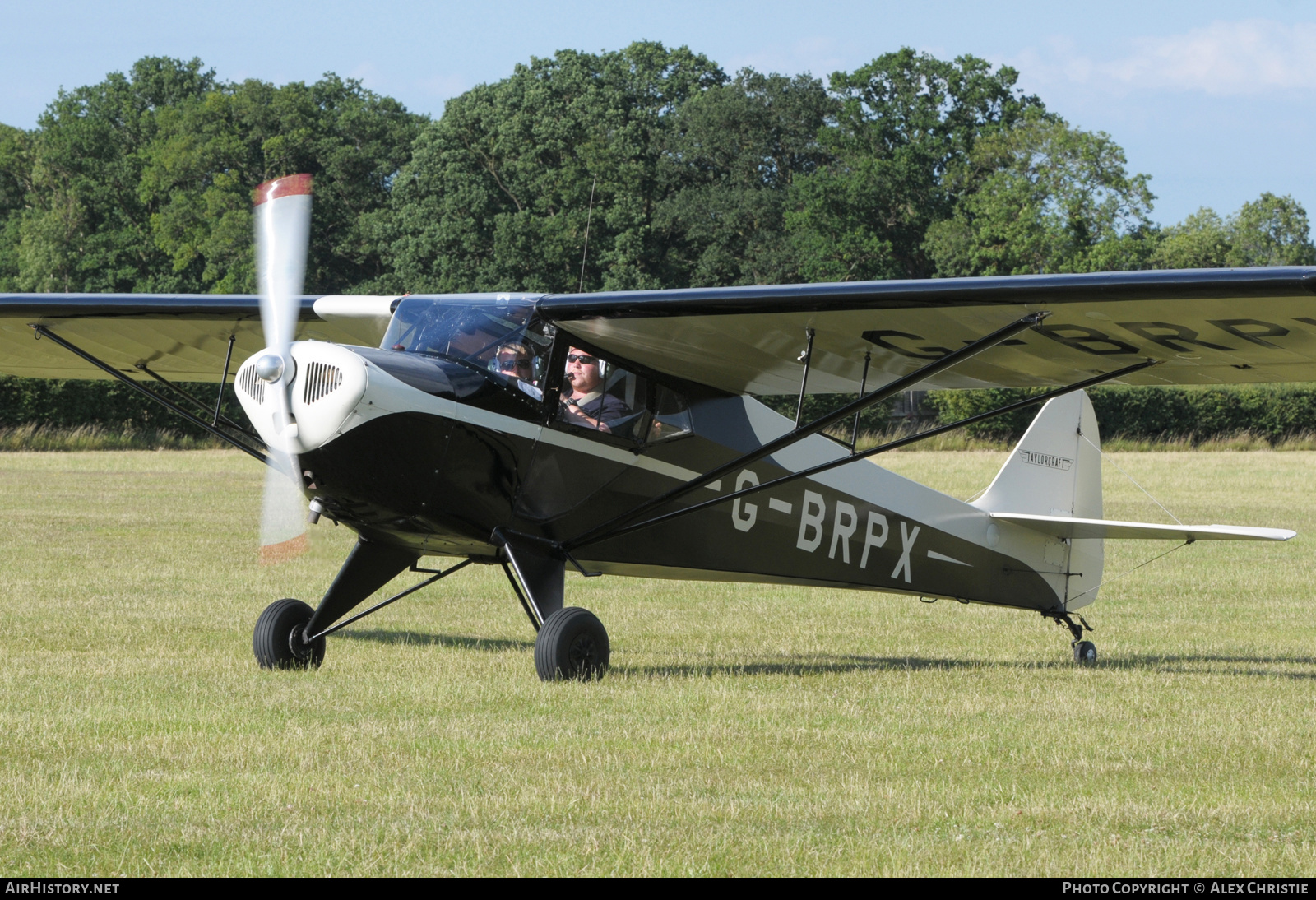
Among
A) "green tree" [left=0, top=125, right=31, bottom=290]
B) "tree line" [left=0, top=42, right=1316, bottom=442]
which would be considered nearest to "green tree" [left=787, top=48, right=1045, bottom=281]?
"tree line" [left=0, top=42, right=1316, bottom=442]

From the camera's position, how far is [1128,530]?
34.9 feet

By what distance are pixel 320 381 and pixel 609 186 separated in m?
59.7

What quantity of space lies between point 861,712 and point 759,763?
1.64 m

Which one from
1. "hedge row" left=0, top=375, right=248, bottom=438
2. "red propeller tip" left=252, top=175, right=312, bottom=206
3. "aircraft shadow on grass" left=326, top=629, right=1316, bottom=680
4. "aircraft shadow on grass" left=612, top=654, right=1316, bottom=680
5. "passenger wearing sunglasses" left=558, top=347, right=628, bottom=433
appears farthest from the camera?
"hedge row" left=0, top=375, right=248, bottom=438

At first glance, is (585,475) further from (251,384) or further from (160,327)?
(160,327)

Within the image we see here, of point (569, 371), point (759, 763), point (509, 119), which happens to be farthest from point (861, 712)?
point (509, 119)

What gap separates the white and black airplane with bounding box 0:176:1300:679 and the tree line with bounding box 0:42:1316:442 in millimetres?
49056

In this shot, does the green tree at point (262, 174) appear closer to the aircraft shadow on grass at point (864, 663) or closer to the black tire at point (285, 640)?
the aircraft shadow on grass at point (864, 663)

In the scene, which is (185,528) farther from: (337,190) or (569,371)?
(337,190)

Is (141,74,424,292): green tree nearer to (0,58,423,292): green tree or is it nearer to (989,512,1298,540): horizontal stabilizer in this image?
(0,58,423,292): green tree

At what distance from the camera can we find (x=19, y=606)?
11.9 metres

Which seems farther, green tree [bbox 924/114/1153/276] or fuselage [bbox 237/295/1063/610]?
green tree [bbox 924/114/1153/276]

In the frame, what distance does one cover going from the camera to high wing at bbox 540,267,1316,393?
738 centimetres
